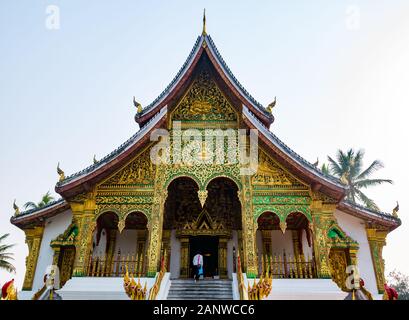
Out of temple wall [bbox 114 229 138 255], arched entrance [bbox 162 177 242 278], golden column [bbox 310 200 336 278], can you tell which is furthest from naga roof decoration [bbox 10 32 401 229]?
arched entrance [bbox 162 177 242 278]

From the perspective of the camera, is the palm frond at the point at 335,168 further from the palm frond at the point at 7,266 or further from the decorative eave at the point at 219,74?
the palm frond at the point at 7,266

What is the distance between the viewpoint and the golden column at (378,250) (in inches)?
419

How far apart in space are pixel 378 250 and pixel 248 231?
4.78 m

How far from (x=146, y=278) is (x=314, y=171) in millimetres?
5720

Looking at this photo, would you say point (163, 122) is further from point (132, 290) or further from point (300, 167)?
point (132, 290)

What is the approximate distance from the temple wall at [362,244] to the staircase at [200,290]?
457cm

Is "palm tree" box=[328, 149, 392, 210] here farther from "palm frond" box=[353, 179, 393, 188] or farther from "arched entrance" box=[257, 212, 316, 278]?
"arched entrance" box=[257, 212, 316, 278]

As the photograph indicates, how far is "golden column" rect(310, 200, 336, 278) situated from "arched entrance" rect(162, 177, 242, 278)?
3260mm

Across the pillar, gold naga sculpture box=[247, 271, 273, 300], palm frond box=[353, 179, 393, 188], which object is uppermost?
palm frond box=[353, 179, 393, 188]

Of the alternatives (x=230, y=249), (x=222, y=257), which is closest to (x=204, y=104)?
(x=230, y=249)

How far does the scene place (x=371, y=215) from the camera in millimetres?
11359

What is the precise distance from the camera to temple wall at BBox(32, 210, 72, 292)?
36.4 feet
